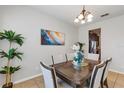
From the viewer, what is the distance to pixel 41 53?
3436 millimetres

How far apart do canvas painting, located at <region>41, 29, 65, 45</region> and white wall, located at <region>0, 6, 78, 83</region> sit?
16cm

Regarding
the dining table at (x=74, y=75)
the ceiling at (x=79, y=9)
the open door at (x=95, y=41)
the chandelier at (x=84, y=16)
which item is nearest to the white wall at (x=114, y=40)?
the open door at (x=95, y=41)

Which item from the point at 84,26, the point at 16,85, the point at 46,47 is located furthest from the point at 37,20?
the point at 84,26

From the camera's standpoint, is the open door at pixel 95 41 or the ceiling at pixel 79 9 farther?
the open door at pixel 95 41

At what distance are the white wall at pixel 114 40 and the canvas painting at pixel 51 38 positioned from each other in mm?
1880

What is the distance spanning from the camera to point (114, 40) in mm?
3773

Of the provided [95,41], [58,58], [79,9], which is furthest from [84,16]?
[95,41]

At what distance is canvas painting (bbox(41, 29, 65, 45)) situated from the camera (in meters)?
3.47

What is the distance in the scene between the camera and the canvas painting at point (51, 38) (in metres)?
3.47

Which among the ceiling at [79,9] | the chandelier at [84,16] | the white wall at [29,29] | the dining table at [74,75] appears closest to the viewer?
the dining table at [74,75]

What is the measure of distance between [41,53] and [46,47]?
1.05 ft

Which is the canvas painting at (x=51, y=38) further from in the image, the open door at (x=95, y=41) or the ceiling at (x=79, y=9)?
the open door at (x=95, y=41)
